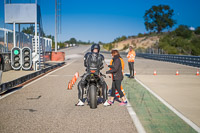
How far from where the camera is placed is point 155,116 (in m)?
6.05

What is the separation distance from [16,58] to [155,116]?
1311cm

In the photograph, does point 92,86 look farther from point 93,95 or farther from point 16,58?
point 16,58

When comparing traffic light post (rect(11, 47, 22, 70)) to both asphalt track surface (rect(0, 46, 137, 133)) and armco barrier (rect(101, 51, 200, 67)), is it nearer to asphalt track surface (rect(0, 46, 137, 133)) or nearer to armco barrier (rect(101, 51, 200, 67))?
asphalt track surface (rect(0, 46, 137, 133))

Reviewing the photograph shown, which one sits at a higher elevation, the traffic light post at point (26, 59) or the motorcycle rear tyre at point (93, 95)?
the traffic light post at point (26, 59)

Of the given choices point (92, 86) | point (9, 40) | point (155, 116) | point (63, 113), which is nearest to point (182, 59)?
point (9, 40)

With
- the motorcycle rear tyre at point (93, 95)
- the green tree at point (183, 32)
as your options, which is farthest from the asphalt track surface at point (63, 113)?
the green tree at point (183, 32)

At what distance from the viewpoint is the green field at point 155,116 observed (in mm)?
5042

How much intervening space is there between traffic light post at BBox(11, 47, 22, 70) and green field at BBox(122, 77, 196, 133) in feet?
34.4

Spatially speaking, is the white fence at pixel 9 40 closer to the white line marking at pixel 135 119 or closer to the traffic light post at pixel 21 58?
the traffic light post at pixel 21 58

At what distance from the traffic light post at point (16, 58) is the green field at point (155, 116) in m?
10.5

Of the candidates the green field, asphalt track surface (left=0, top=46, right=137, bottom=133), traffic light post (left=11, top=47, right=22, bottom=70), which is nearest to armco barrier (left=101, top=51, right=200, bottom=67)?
traffic light post (left=11, top=47, right=22, bottom=70)

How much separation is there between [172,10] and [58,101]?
99.4 metres

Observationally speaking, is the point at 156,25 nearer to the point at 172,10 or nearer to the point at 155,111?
the point at 172,10

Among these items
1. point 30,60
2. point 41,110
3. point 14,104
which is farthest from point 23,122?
point 30,60
